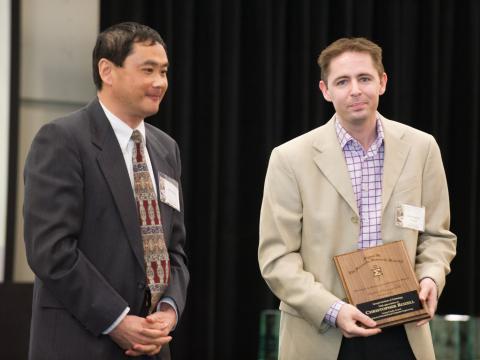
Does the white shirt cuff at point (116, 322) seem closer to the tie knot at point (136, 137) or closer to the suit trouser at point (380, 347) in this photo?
the tie knot at point (136, 137)

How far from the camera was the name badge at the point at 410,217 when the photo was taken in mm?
2715

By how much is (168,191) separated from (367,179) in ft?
2.23

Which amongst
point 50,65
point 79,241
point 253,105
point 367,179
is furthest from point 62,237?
point 253,105

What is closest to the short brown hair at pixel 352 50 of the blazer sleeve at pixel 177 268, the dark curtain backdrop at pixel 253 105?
the blazer sleeve at pixel 177 268

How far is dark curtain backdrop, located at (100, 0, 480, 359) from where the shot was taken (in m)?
4.92

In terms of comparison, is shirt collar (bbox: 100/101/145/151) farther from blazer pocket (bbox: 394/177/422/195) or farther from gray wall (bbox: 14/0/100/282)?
gray wall (bbox: 14/0/100/282)

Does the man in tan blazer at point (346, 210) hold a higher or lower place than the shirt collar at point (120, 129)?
lower

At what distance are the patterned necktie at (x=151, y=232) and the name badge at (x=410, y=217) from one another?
776 mm

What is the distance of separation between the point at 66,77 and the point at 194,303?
1541mm

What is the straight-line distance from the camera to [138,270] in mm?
2447

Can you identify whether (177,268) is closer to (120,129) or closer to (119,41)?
(120,129)

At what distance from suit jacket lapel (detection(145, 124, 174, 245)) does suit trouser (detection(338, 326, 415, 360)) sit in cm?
68

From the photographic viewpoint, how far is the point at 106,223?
2.42 metres

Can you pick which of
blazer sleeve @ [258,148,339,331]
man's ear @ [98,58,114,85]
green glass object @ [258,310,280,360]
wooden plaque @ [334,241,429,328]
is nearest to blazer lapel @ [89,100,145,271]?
man's ear @ [98,58,114,85]
